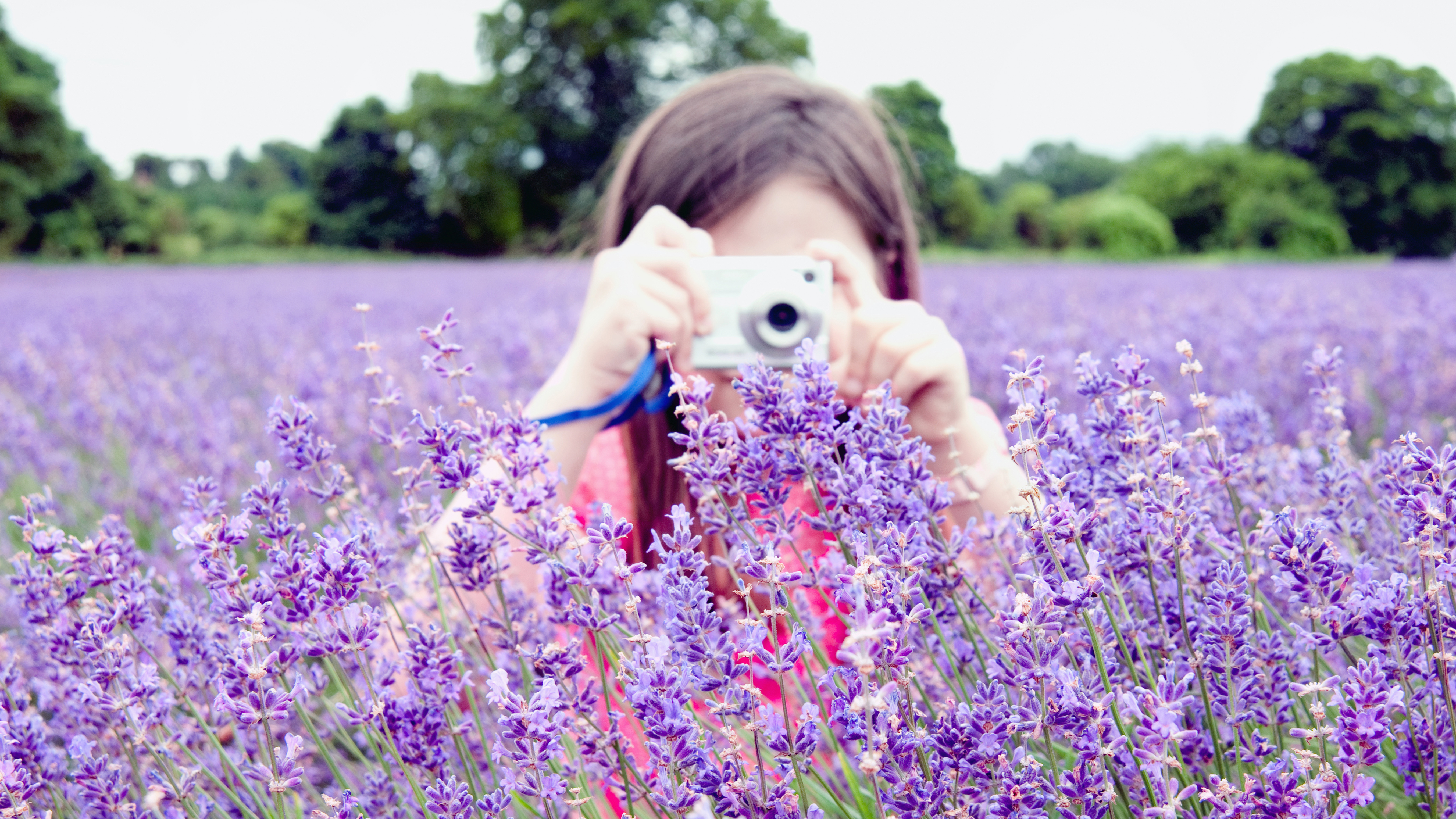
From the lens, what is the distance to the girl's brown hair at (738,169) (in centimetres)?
181

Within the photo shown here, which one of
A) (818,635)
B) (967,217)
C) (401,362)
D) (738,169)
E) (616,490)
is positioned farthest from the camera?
(967,217)

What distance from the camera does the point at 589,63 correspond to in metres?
27.0

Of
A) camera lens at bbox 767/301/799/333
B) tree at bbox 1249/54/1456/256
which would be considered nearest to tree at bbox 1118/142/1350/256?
tree at bbox 1249/54/1456/256

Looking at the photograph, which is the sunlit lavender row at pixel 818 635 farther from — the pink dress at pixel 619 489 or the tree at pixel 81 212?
the tree at pixel 81 212

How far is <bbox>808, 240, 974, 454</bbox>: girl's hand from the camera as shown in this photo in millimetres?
1151

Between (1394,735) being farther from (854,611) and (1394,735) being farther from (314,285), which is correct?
(314,285)

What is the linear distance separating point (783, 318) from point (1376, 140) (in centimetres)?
3344

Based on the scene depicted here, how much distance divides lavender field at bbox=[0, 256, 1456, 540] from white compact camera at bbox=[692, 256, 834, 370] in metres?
0.34

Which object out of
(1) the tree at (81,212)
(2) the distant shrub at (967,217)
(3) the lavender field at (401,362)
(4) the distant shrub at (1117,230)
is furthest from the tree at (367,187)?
(3) the lavender field at (401,362)

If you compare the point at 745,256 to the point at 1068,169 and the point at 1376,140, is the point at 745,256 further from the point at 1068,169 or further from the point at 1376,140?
the point at 1068,169

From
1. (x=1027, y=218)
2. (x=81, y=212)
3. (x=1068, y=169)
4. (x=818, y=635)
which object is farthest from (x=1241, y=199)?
(x=81, y=212)

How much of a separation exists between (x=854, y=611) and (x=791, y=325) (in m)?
0.78

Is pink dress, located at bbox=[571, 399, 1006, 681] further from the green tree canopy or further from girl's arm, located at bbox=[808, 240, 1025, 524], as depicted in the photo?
the green tree canopy

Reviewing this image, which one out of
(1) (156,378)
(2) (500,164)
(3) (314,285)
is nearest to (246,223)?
(2) (500,164)
